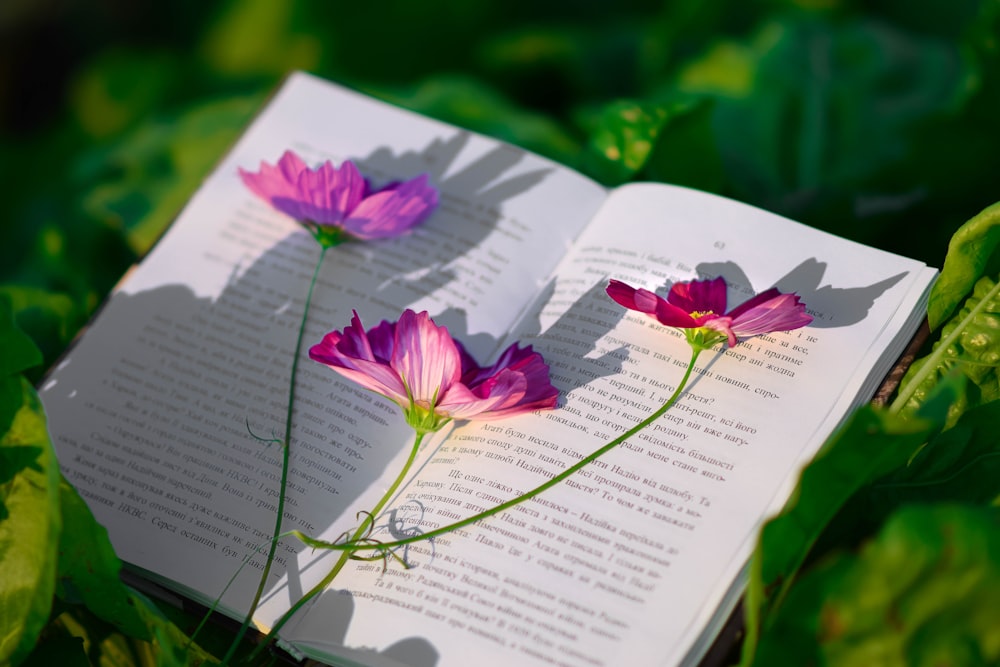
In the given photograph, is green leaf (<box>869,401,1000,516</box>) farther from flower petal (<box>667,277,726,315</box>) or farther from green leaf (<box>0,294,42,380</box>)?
green leaf (<box>0,294,42,380</box>)

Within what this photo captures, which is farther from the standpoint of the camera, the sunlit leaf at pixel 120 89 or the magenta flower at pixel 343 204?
the sunlit leaf at pixel 120 89

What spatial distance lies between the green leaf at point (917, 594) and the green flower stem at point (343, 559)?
0.26m

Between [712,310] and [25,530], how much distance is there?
1.51 ft

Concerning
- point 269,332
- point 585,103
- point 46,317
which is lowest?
point 46,317

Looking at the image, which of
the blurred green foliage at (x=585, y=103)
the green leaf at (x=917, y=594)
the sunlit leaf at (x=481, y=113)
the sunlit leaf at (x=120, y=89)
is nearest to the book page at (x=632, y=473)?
the green leaf at (x=917, y=594)

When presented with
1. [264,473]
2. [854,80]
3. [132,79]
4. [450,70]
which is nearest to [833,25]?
[854,80]

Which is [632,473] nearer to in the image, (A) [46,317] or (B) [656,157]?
(B) [656,157]

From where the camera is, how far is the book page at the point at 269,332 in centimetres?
66

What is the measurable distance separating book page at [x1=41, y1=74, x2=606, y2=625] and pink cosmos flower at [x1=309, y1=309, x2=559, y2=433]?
0.22 feet

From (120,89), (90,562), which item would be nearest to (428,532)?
(90,562)

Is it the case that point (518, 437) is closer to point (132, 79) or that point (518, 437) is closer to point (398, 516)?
point (398, 516)

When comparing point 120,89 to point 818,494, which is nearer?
point 818,494

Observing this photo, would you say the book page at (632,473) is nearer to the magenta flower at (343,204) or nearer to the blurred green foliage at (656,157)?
the blurred green foliage at (656,157)

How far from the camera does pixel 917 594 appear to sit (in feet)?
1.44
